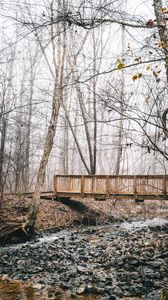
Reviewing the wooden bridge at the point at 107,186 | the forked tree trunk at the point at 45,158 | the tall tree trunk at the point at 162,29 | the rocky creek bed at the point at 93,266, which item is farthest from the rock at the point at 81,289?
the wooden bridge at the point at 107,186

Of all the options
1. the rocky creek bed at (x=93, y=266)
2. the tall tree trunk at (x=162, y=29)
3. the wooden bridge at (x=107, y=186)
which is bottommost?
the rocky creek bed at (x=93, y=266)

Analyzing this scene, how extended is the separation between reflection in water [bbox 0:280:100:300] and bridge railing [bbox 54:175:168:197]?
9840 millimetres

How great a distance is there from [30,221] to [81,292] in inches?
223

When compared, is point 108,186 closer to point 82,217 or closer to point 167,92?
point 82,217

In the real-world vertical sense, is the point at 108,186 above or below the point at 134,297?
above

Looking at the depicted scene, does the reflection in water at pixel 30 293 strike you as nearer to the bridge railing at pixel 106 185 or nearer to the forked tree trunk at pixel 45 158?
the forked tree trunk at pixel 45 158

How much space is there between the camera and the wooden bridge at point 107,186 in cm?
1568

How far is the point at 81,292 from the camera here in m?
5.62

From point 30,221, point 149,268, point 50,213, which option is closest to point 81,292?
point 149,268

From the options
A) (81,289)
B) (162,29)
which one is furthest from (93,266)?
(162,29)

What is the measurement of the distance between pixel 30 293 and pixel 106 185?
11453mm

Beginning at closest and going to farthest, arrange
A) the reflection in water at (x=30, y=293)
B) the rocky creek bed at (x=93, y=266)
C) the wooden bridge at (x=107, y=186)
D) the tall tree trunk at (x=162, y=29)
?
the tall tree trunk at (x=162, y=29) < the reflection in water at (x=30, y=293) < the rocky creek bed at (x=93, y=266) < the wooden bridge at (x=107, y=186)

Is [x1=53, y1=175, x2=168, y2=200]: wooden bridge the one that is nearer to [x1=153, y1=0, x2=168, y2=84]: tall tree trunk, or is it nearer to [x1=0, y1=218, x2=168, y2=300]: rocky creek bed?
[x1=0, y1=218, x2=168, y2=300]: rocky creek bed

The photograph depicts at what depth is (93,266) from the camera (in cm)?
731
